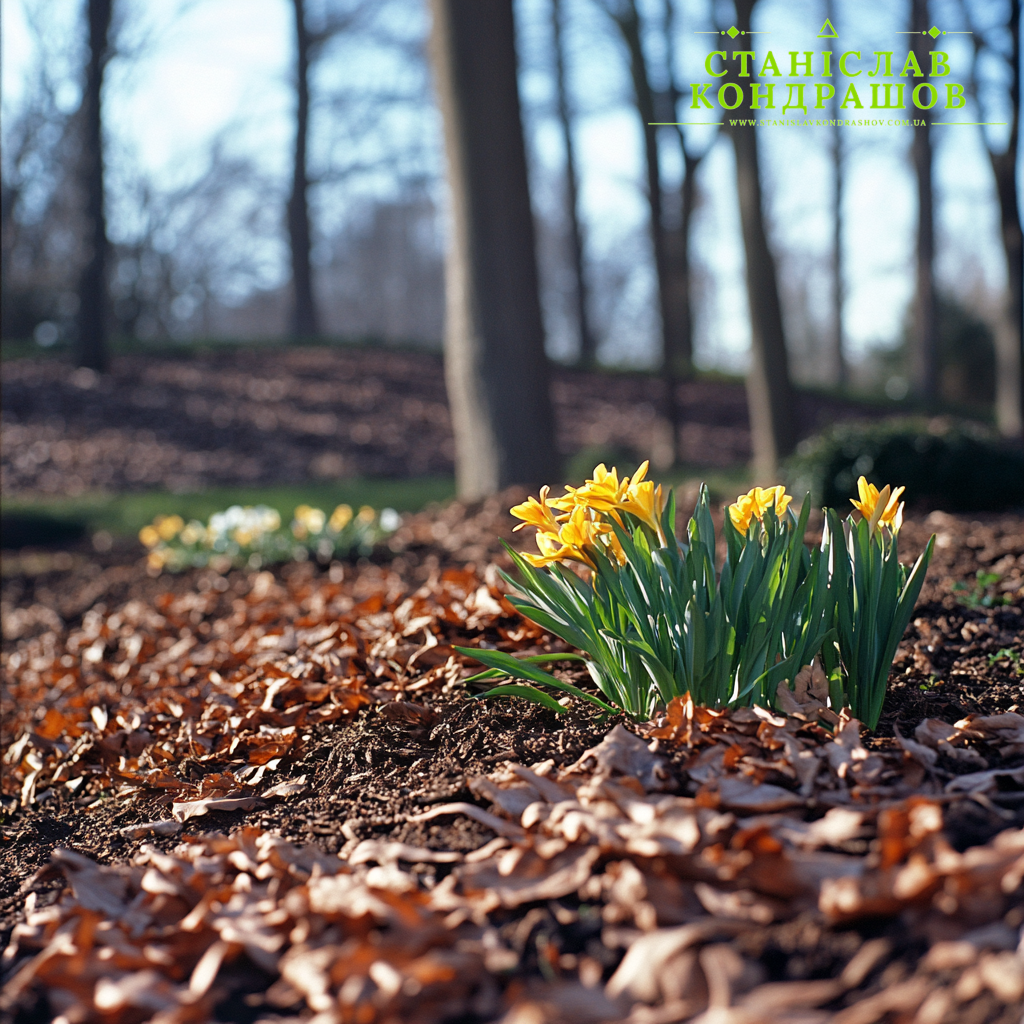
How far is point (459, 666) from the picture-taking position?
294cm

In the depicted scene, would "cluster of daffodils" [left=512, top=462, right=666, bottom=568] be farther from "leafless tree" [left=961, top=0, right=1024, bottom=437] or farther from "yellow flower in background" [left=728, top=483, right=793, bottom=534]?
A: "leafless tree" [left=961, top=0, right=1024, bottom=437]

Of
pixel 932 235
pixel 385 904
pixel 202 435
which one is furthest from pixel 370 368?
pixel 385 904

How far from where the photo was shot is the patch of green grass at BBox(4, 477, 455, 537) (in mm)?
9352

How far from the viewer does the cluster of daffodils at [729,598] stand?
2.27m

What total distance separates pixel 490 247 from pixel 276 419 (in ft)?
24.2

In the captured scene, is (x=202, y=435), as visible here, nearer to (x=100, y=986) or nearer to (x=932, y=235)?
(x=100, y=986)

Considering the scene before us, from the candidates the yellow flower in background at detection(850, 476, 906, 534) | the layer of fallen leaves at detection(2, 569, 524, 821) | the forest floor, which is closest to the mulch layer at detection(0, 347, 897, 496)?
the layer of fallen leaves at detection(2, 569, 524, 821)

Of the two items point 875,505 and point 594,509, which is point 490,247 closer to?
point 594,509

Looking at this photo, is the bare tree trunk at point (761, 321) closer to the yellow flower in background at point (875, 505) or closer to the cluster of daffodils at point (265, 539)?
the cluster of daffodils at point (265, 539)

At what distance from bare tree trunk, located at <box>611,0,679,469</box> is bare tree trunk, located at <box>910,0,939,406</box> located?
6.40 m

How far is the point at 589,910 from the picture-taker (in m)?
1.66

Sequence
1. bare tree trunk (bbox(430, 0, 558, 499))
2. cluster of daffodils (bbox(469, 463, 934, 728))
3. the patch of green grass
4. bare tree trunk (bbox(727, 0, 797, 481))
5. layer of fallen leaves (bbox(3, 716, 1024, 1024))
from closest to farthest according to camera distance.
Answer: layer of fallen leaves (bbox(3, 716, 1024, 1024)), cluster of daffodils (bbox(469, 463, 934, 728)), bare tree trunk (bbox(430, 0, 558, 499)), bare tree trunk (bbox(727, 0, 797, 481)), the patch of green grass

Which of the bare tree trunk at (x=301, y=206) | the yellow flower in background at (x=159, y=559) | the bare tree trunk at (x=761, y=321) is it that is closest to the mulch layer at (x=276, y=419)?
the bare tree trunk at (x=761, y=321)

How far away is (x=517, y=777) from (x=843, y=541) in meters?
1.01
